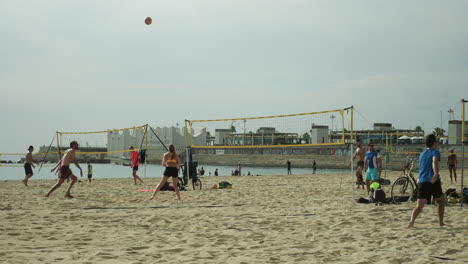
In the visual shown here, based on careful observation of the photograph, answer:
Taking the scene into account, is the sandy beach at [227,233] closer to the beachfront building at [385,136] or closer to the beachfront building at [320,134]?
the beachfront building at [385,136]

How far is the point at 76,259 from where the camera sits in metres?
4.09

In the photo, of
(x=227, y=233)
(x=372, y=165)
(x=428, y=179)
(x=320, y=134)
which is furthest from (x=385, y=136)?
(x=227, y=233)

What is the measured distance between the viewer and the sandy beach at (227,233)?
4.28 metres

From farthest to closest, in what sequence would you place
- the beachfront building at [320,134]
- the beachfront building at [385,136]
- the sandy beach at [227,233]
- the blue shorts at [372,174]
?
the beachfront building at [320,134], the beachfront building at [385,136], the blue shorts at [372,174], the sandy beach at [227,233]

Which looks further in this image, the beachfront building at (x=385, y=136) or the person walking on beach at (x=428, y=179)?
the beachfront building at (x=385, y=136)

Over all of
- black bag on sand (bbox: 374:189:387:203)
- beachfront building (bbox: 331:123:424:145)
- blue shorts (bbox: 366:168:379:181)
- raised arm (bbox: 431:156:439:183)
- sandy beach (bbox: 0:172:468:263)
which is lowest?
sandy beach (bbox: 0:172:468:263)

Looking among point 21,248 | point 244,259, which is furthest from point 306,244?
point 21,248

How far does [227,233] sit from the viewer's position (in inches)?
218

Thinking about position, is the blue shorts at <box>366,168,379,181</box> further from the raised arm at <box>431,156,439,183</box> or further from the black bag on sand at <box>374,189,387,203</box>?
the raised arm at <box>431,156,439,183</box>

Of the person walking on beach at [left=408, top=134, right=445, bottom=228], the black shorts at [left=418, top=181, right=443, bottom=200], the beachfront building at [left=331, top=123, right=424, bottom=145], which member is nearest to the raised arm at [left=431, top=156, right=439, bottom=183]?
the person walking on beach at [left=408, top=134, right=445, bottom=228]

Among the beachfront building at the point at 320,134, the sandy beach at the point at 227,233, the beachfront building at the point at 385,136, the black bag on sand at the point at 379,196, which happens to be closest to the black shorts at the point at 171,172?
the sandy beach at the point at 227,233

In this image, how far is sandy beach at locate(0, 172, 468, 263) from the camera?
4281mm

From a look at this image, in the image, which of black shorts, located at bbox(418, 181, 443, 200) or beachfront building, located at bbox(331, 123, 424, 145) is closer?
black shorts, located at bbox(418, 181, 443, 200)

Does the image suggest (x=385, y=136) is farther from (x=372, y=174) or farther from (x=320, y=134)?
(x=372, y=174)
